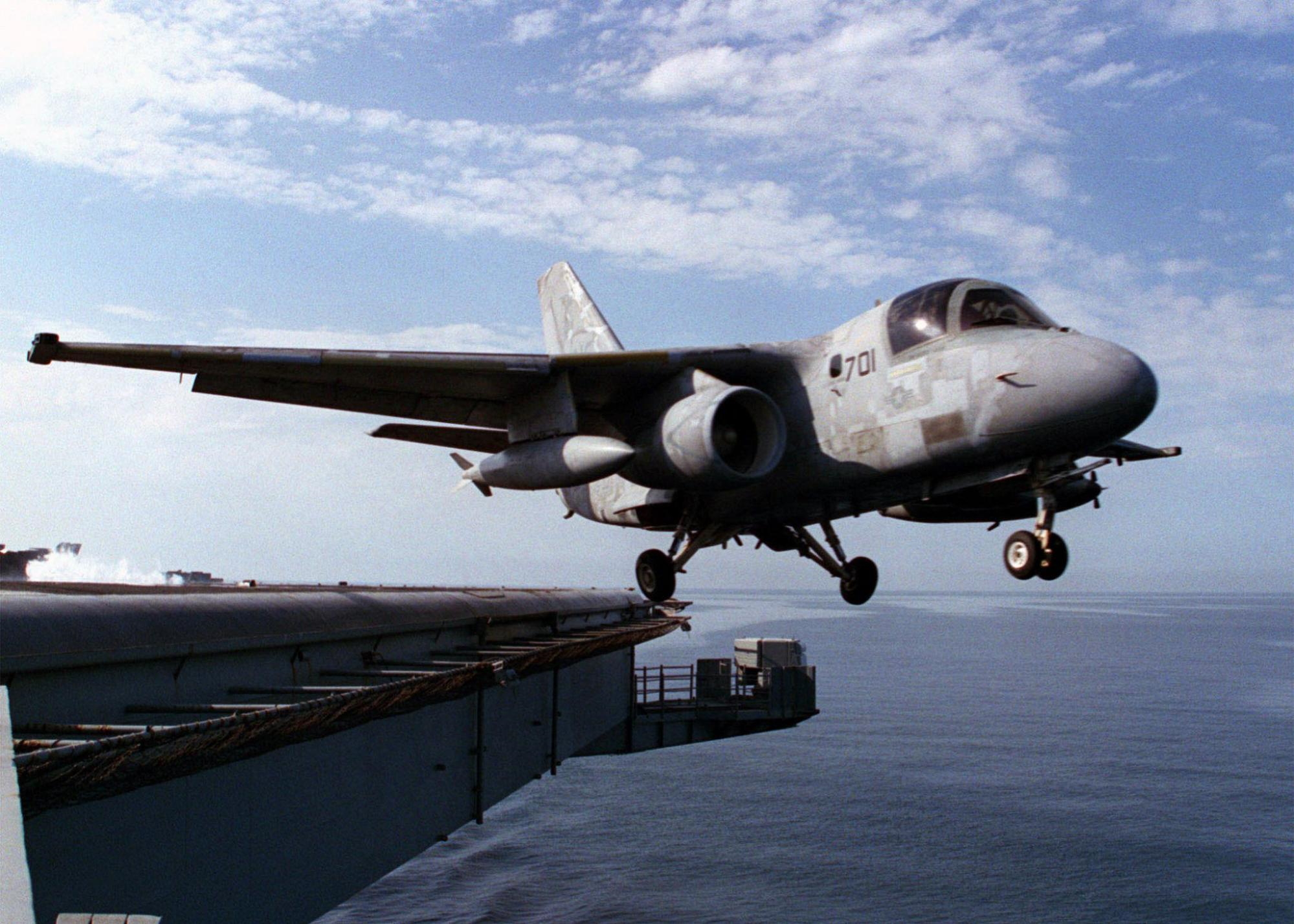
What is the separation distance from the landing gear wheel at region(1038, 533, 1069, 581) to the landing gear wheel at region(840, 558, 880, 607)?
216 inches

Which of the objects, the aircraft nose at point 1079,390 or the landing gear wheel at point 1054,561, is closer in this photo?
the aircraft nose at point 1079,390

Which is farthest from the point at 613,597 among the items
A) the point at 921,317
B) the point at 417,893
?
the point at 417,893

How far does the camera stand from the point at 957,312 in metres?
13.6

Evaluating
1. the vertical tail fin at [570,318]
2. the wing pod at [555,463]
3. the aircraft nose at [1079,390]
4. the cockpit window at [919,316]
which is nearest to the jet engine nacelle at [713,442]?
the wing pod at [555,463]

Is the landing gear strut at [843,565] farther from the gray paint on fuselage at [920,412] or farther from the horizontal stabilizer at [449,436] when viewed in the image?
the horizontal stabilizer at [449,436]

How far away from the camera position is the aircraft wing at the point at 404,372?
14.5 metres

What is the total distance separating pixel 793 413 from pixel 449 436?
6728 mm

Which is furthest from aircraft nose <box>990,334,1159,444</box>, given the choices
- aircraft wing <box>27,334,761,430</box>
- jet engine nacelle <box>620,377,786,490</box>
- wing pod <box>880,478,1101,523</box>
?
aircraft wing <box>27,334,761,430</box>

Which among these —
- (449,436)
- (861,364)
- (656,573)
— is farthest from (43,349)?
(861,364)

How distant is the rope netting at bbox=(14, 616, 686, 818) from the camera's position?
5.65m

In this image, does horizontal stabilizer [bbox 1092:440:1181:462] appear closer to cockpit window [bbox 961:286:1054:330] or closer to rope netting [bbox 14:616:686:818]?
cockpit window [bbox 961:286:1054:330]

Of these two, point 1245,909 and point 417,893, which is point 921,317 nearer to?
point 1245,909

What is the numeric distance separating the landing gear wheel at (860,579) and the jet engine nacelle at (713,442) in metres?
4.34

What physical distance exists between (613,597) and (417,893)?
2802 centimetres
